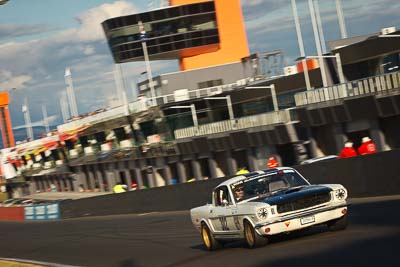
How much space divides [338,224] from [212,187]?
17269 millimetres

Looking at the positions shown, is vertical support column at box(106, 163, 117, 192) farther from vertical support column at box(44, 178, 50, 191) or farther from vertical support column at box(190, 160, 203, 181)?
vertical support column at box(44, 178, 50, 191)

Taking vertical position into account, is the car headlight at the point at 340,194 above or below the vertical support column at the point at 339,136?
above

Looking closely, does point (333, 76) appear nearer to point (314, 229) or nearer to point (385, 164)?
point (385, 164)

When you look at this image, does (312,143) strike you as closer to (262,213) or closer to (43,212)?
(43,212)

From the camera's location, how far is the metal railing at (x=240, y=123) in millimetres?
50709

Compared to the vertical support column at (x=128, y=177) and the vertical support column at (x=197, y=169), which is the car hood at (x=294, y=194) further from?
the vertical support column at (x=128, y=177)

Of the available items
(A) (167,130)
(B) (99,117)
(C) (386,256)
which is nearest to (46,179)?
(B) (99,117)

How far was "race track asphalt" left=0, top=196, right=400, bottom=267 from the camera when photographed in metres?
11.1

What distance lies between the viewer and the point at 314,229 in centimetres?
1548

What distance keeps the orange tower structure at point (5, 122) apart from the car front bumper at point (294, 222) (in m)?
156

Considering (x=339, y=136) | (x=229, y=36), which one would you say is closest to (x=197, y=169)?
(x=339, y=136)

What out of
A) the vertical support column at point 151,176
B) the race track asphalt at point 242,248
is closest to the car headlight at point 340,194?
the race track asphalt at point 242,248

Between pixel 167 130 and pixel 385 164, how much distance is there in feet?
171

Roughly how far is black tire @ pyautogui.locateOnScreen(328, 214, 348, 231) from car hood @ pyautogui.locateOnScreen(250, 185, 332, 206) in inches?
26.5
